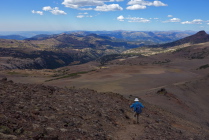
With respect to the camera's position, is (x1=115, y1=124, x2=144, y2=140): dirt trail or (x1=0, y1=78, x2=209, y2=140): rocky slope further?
(x1=115, y1=124, x2=144, y2=140): dirt trail

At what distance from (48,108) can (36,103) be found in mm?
1113

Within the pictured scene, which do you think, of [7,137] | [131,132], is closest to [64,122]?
[7,137]

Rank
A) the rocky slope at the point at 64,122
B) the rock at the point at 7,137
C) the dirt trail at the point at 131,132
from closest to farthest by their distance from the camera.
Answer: the rock at the point at 7,137 < the rocky slope at the point at 64,122 < the dirt trail at the point at 131,132

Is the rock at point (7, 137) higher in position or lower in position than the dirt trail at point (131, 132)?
Result: higher

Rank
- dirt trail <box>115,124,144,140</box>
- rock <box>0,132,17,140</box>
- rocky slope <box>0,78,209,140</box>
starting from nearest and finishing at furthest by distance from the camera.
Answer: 1. rock <box>0,132,17,140</box>
2. rocky slope <box>0,78,209,140</box>
3. dirt trail <box>115,124,144,140</box>

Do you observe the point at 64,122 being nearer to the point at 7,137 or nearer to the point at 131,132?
the point at 7,137

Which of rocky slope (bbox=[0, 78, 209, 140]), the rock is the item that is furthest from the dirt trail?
the rock

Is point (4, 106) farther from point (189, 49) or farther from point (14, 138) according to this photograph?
point (189, 49)

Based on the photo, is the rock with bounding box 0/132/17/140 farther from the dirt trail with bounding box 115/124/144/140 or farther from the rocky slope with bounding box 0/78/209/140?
the dirt trail with bounding box 115/124/144/140

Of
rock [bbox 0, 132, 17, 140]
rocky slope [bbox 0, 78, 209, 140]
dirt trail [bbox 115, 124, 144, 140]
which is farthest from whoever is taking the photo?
dirt trail [bbox 115, 124, 144, 140]

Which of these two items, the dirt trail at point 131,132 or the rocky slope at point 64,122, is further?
the dirt trail at point 131,132

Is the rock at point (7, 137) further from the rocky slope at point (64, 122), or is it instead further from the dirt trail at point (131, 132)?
the dirt trail at point (131, 132)

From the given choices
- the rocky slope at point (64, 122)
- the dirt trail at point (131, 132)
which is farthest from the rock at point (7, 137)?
the dirt trail at point (131, 132)

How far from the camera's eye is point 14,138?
7250mm
